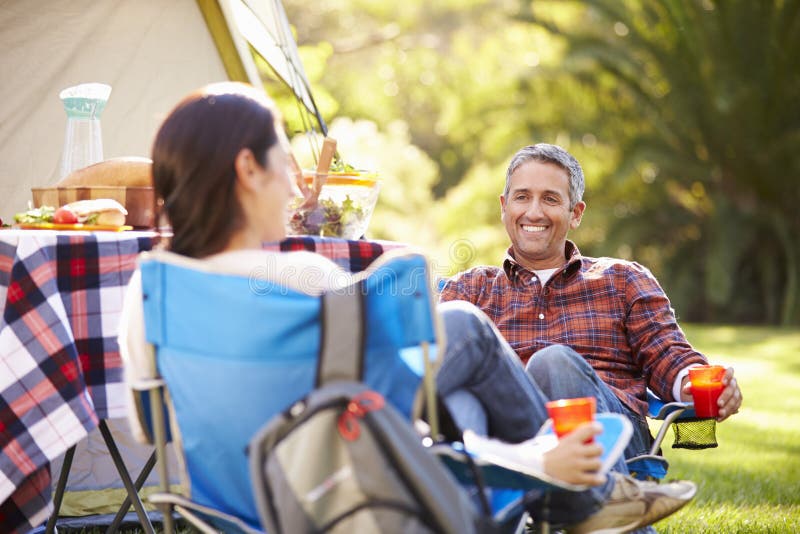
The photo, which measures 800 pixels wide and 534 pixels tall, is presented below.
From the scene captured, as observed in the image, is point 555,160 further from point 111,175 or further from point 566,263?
point 111,175

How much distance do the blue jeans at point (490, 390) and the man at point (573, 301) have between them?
65cm

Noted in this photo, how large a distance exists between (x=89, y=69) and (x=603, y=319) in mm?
2722

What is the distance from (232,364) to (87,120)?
66.9 inches

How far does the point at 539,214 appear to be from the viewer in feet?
11.2

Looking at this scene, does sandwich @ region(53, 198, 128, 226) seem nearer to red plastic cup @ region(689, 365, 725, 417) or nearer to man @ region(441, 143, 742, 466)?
man @ region(441, 143, 742, 466)

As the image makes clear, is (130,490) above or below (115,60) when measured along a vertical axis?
below

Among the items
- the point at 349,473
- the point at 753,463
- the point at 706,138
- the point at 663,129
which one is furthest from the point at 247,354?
the point at 706,138

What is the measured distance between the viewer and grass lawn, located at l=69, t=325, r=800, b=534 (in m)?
3.51

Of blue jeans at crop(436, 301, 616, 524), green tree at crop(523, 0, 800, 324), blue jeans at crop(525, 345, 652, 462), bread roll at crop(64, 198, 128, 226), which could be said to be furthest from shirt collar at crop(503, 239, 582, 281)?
green tree at crop(523, 0, 800, 324)

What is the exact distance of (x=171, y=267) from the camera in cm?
184

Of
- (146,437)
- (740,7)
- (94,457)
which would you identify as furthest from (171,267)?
(740,7)

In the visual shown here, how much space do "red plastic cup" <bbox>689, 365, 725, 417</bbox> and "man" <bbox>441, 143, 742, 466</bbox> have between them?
0.07ft

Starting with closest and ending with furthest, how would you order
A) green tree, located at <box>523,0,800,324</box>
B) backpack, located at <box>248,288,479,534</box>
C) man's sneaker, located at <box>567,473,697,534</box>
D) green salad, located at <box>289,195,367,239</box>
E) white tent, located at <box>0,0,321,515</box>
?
backpack, located at <box>248,288,479,534</box> < man's sneaker, located at <box>567,473,697,534</box> < green salad, located at <box>289,195,367,239</box> < white tent, located at <box>0,0,321,515</box> < green tree, located at <box>523,0,800,324</box>

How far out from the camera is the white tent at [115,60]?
4305mm
